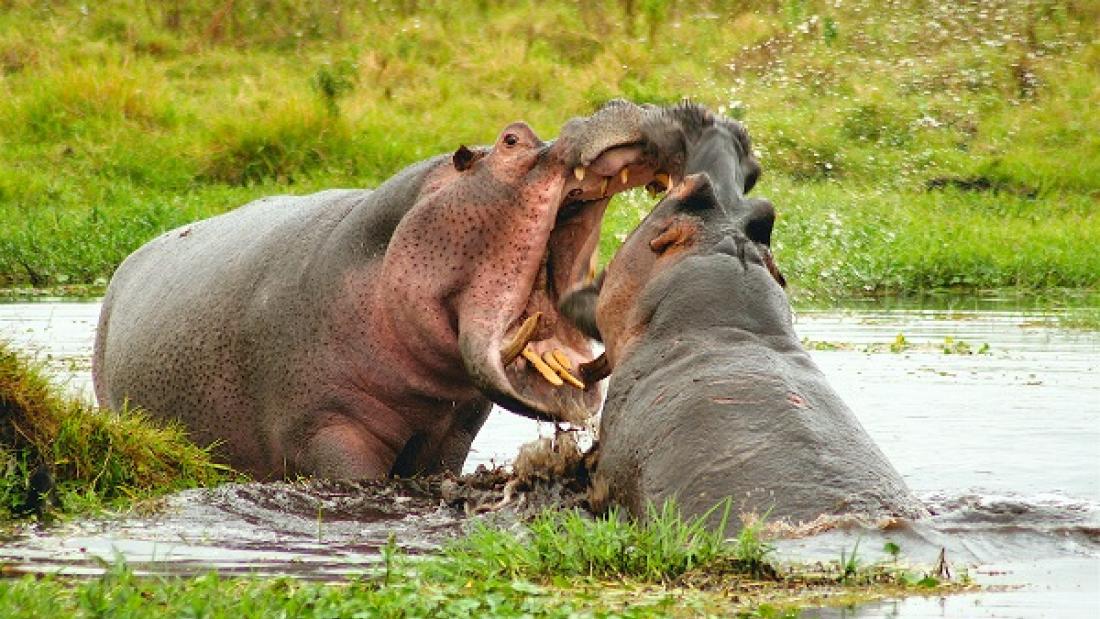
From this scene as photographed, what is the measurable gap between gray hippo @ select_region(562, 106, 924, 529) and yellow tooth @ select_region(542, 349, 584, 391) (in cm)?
16

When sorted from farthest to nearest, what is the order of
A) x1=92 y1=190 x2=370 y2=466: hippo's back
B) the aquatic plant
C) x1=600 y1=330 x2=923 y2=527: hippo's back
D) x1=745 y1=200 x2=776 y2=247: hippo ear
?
x1=92 y1=190 x2=370 y2=466: hippo's back < x1=745 y1=200 x2=776 y2=247: hippo ear < x1=600 y1=330 x2=923 y2=527: hippo's back < the aquatic plant

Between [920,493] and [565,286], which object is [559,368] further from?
[920,493]

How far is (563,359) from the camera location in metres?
5.89

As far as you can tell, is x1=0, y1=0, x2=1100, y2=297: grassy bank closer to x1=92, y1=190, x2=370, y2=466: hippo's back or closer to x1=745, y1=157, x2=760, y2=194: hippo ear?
x1=92, y1=190, x2=370, y2=466: hippo's back

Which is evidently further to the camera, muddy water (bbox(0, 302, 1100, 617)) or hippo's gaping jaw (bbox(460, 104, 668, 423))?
hippo's gaping jaw (bbox(460, 104, 668, 423))

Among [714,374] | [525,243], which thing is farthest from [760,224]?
[525,243]

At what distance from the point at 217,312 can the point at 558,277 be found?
1.35 meters

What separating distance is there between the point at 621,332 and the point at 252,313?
184cm

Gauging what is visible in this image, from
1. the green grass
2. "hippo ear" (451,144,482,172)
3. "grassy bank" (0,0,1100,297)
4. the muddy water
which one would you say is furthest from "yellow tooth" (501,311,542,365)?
"grassy bank" (0,0,1100,297)

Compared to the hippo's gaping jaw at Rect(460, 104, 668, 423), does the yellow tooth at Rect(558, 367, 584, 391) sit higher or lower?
lower

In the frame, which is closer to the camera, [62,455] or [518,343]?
[62,455]

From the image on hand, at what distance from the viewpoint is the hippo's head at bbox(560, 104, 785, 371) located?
5.07m

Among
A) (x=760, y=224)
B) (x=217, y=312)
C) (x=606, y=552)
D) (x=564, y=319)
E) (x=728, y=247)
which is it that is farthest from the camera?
(x=217, y=312)

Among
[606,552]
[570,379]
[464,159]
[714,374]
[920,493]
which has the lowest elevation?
[920,493]
